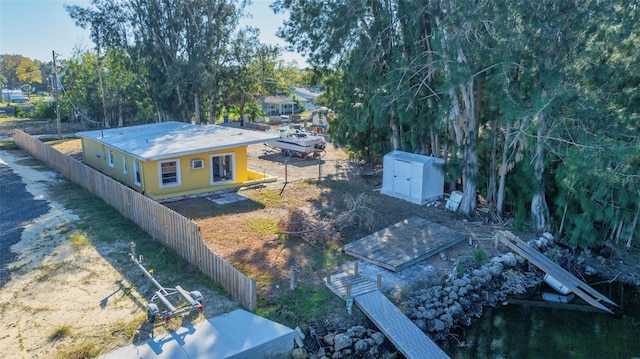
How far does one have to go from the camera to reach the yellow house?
52.9ft

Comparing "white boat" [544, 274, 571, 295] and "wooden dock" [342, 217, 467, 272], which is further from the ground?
"wooden dock" [342, 217, 467, 272]

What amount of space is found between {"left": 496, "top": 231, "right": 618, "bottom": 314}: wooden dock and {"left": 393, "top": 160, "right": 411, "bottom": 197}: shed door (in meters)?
4.64

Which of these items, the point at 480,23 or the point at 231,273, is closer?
the point at 231,273

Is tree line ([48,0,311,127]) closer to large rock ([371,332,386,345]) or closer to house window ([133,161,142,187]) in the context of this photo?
house window ([133,161,142,187])

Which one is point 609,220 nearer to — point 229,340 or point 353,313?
point 353,313

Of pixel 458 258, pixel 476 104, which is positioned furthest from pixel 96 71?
pixel 458 258

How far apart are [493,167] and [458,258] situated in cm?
452

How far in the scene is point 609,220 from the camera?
12.2m

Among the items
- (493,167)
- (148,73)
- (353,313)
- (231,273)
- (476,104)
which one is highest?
(148,73)

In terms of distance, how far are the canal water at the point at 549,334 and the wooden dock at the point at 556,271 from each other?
36 centimetres

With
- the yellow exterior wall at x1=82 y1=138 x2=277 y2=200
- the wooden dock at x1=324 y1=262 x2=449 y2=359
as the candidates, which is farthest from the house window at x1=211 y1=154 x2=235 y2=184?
the wooden dock at x1=324 y1=262 x2=449 y2=359

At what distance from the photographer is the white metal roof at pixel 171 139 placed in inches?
627

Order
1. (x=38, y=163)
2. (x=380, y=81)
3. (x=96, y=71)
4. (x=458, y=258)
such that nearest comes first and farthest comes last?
(x=458, y=258) < (x=380, y=81) < (x=38, y=163) < (x=96, y=71)

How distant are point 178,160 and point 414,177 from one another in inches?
343
